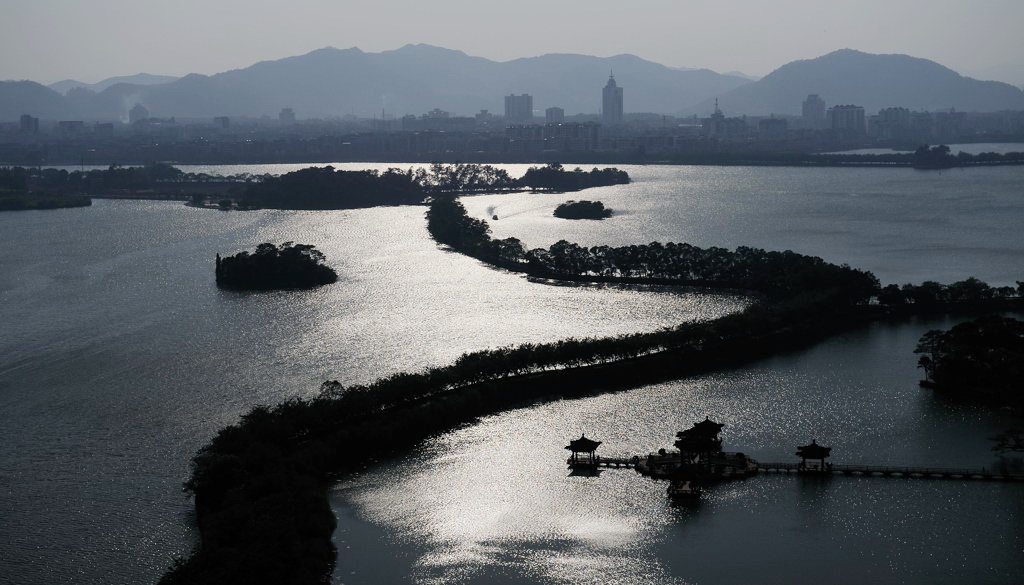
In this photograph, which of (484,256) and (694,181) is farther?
(694,181)

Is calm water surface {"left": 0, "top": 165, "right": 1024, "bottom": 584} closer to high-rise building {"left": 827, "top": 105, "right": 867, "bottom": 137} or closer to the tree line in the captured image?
the tree line

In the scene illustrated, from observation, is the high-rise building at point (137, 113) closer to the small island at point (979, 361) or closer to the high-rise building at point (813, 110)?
the high-rise building at point (813, 110)

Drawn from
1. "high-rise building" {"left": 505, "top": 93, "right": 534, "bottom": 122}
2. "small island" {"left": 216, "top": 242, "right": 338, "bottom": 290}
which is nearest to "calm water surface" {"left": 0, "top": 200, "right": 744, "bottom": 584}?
"small island" {"left": 216, "top": 242, "right": 338, "bottom": 290}

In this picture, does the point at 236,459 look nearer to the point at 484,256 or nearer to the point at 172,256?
the point at 484,256

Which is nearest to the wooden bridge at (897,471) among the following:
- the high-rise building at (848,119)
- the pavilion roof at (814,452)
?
the pavilion roof at (814,452)

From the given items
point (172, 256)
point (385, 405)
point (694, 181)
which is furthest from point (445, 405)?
point (694, 181)
